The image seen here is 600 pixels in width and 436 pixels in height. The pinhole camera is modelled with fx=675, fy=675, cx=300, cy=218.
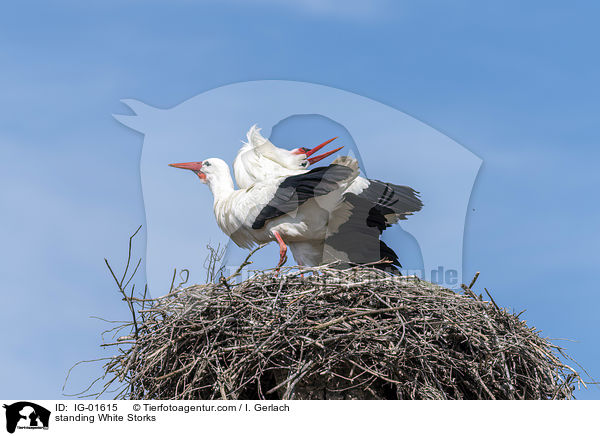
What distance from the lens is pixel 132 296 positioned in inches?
142

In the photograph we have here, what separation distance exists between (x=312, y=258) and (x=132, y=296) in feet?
5.48

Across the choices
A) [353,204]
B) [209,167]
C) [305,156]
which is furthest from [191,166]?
[353,204]

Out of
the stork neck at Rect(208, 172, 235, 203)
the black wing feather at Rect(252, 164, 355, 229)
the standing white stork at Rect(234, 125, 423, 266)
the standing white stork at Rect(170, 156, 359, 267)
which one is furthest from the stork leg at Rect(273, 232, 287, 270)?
the stork neck at Rect(208, 172, 235, 203)

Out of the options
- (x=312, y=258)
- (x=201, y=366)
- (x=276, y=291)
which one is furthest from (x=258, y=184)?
(x=201, y=366)

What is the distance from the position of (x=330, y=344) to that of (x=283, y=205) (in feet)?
4.91

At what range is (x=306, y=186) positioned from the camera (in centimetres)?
454

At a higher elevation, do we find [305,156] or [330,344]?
[305,156]
